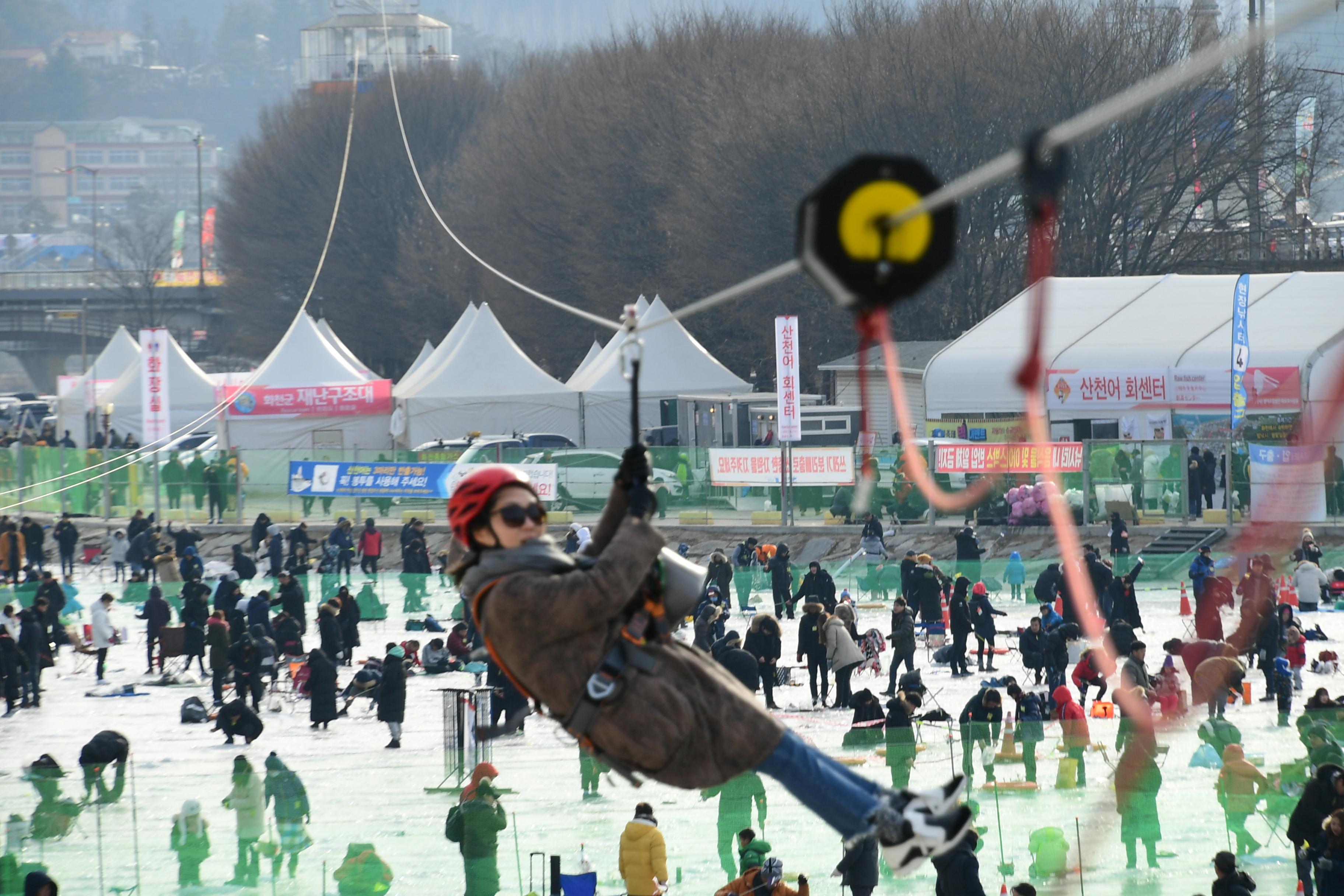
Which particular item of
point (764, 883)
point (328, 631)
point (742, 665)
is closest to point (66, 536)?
point (328, 631)

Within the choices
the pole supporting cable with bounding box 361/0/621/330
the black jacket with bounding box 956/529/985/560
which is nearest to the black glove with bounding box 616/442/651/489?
the pole supporting cable with bounding box 361/0/621/330

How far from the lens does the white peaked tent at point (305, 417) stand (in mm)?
36438

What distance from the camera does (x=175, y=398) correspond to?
4275cm

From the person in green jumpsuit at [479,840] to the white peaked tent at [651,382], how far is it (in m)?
26.8

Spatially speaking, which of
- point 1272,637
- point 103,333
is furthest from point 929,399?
point 103,333

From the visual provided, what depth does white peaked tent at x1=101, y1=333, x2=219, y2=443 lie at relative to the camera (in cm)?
4234

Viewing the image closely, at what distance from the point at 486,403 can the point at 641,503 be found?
33.5m

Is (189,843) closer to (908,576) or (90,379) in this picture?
(908,576)

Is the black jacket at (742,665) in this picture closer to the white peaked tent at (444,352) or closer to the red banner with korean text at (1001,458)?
the red banner with korean text at (1001,458)

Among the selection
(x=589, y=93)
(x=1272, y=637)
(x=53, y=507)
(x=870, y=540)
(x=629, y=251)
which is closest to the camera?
(x=1272, y=637)

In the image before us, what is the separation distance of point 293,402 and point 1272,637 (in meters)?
23.9

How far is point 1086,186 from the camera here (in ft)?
139

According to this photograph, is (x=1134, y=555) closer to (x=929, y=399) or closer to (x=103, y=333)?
(x=929, y=399)

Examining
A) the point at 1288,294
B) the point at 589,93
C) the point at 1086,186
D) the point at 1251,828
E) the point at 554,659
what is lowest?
the point at 1251,828
